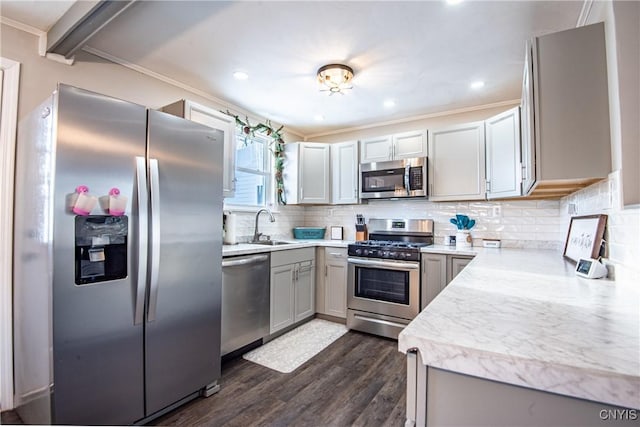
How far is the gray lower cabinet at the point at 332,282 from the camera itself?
3.45 meters

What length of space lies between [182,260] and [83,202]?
62cm

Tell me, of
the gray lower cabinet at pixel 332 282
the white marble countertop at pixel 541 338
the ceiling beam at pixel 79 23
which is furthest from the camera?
the gray lower cabinet at pixel 332 282

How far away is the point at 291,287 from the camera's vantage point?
318 centimetres

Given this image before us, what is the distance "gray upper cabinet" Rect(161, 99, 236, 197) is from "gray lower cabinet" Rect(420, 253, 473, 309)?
2040 millimetres

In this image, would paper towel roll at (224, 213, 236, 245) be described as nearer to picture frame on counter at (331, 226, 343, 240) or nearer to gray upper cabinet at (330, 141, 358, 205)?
gray upper cabinet at (330, 141, 358, 205)

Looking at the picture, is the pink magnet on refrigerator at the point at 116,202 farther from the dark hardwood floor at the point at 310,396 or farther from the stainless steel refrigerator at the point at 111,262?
the dark hardwood floor at the point at 310,396

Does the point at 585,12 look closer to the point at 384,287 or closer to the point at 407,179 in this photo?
the point at 407,179

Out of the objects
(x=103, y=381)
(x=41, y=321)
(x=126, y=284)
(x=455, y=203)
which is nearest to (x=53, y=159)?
(x=126, y=284)

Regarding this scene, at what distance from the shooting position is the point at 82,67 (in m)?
2.19

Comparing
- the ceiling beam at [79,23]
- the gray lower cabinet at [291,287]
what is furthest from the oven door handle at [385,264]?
the ceiling beam at [79,23]

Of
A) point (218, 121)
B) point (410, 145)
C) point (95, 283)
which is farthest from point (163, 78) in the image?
point (410, 145)

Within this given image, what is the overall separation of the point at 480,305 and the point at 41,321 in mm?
1999

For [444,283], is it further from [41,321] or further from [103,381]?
[41,321]

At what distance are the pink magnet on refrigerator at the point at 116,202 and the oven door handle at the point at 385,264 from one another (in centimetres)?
231
